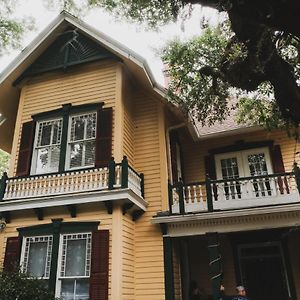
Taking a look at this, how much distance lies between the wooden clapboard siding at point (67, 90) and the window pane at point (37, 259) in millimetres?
2617

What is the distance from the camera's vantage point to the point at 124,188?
9062mm

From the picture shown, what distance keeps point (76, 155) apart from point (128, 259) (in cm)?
351

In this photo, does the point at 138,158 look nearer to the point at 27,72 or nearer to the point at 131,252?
the point at 131,252

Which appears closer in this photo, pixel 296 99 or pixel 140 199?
pixel 296 99

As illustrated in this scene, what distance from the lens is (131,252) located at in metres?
9.79

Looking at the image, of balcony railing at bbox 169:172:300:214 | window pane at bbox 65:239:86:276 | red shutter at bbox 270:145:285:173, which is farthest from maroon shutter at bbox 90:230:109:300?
red shutter at bbox 270:145:285:173

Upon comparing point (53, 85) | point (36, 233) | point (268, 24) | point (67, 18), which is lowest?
point (36, 233)

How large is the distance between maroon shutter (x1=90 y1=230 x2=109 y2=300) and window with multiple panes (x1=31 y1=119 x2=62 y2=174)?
9.16 ft

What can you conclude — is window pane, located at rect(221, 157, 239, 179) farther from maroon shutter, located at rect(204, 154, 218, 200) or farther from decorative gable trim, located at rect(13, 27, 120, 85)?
decorative gable trim, located at rect(13, 27, 120, 85)

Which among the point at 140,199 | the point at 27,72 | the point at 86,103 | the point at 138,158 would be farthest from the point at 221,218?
the point at 27,72

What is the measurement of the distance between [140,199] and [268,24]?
6234mm

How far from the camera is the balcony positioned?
9188 millimetres

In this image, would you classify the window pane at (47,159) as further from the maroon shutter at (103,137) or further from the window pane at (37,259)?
the window pane at (37,259)

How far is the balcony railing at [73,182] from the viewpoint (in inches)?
368
